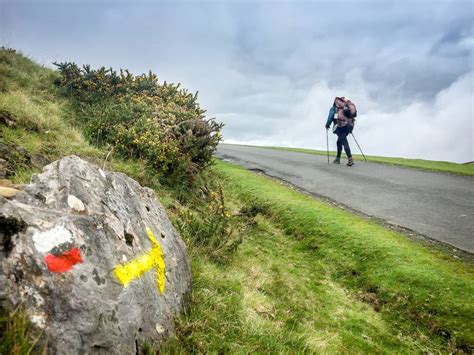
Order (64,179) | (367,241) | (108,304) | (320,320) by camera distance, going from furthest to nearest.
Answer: (367,241)
(320,320)
(64,179)
(108,304)

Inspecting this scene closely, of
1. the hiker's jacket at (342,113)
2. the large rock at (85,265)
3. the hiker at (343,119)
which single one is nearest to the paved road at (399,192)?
the hiker at (343,119)

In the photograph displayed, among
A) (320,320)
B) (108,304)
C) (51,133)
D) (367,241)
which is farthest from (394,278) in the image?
(51,133)

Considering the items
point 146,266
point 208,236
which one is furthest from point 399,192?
point 146,266

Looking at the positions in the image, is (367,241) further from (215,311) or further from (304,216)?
(215,311)

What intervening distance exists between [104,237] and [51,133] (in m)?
5.07

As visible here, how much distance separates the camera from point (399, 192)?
1020 cm

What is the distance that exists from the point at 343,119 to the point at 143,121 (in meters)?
9.86

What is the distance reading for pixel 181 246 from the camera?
3.96m

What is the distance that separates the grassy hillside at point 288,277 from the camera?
3461 millimetres

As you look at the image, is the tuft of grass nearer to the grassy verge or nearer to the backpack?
the grassy verge

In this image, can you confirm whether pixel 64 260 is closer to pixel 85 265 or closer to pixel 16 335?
pixel 85 265

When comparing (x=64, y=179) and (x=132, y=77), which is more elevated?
(x=132, y=77)

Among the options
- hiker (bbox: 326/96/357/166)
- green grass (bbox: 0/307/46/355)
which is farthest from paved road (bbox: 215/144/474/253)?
green grass (bbox: 0/307/46/355)

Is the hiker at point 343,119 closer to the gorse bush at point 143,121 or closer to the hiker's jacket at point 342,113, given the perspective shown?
the hiker's jacket at point 342,113
